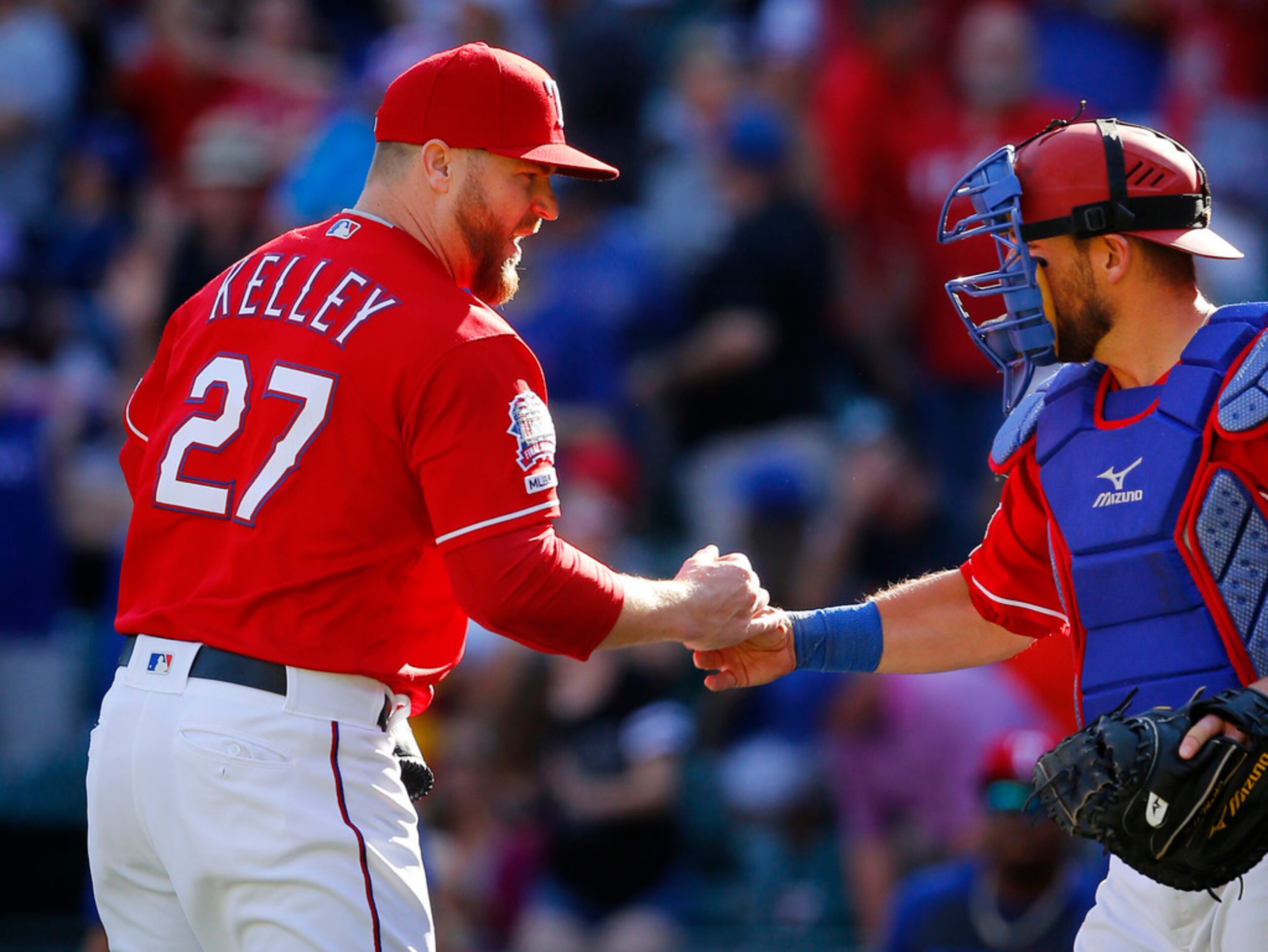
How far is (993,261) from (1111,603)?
4176mm

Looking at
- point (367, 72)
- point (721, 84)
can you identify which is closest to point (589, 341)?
point (721, 84)

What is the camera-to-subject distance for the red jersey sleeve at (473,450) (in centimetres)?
346

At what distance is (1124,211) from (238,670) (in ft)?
6.67

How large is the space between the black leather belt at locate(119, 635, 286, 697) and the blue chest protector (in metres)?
1.65

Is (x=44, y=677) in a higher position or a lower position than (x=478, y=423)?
lower

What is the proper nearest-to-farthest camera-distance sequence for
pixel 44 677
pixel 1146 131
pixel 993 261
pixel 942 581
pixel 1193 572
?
pixel 1193 572, pixel 1146 131, pixel 942 581, pixel 993 261, pixel 44 677

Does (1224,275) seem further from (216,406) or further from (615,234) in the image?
(216,406)

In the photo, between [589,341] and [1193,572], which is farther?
[589,341]

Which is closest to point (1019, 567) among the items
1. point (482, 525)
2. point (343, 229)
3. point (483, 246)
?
point (482, 525)

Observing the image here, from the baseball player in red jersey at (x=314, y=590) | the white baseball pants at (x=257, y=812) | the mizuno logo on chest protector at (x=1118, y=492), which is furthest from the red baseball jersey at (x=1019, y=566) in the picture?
the white baseball pants at (x=257, y=812)

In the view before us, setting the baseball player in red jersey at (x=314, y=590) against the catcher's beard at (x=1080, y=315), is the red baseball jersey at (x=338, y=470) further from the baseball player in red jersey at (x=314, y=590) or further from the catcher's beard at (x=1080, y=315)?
the catcher's beard at (x=1080, y=315)

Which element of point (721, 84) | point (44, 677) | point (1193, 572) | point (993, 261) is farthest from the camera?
point (721, 84)

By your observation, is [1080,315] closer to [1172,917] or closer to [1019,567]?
[1019,567]

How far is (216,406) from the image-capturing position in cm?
359
